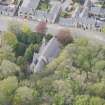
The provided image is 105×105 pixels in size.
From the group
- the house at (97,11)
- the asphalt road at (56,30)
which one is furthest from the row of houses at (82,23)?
the house at (97,11)

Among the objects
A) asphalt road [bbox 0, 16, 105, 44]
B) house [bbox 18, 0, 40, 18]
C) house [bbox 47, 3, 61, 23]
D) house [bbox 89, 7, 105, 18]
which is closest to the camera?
asphalt road [bbox 0, 16, 105, 44]

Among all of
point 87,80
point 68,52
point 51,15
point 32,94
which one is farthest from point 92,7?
point 32,94

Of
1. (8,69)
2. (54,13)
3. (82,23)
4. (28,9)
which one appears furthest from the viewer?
(28,9)

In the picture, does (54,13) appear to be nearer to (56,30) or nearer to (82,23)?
(56,30)

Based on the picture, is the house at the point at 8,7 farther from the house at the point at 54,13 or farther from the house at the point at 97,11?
the house at the point at 97,11

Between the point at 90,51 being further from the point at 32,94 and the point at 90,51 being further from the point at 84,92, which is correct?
the point at 32,94

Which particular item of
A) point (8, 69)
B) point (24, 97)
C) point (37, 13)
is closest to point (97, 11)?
point (37, 13)

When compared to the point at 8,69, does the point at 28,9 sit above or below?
above

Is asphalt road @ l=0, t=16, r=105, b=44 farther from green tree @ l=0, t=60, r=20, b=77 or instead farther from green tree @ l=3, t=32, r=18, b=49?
green tree @ l=0, t=60, r=20, b=77

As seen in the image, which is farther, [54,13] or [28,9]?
[28,9]


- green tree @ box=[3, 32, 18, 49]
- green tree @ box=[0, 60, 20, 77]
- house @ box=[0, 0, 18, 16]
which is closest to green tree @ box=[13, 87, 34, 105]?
green tree @ box=[0, 60, 20, 77]

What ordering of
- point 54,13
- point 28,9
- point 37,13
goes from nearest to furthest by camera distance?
1. point 54,13
2. point 37,13
3. point 28,9
